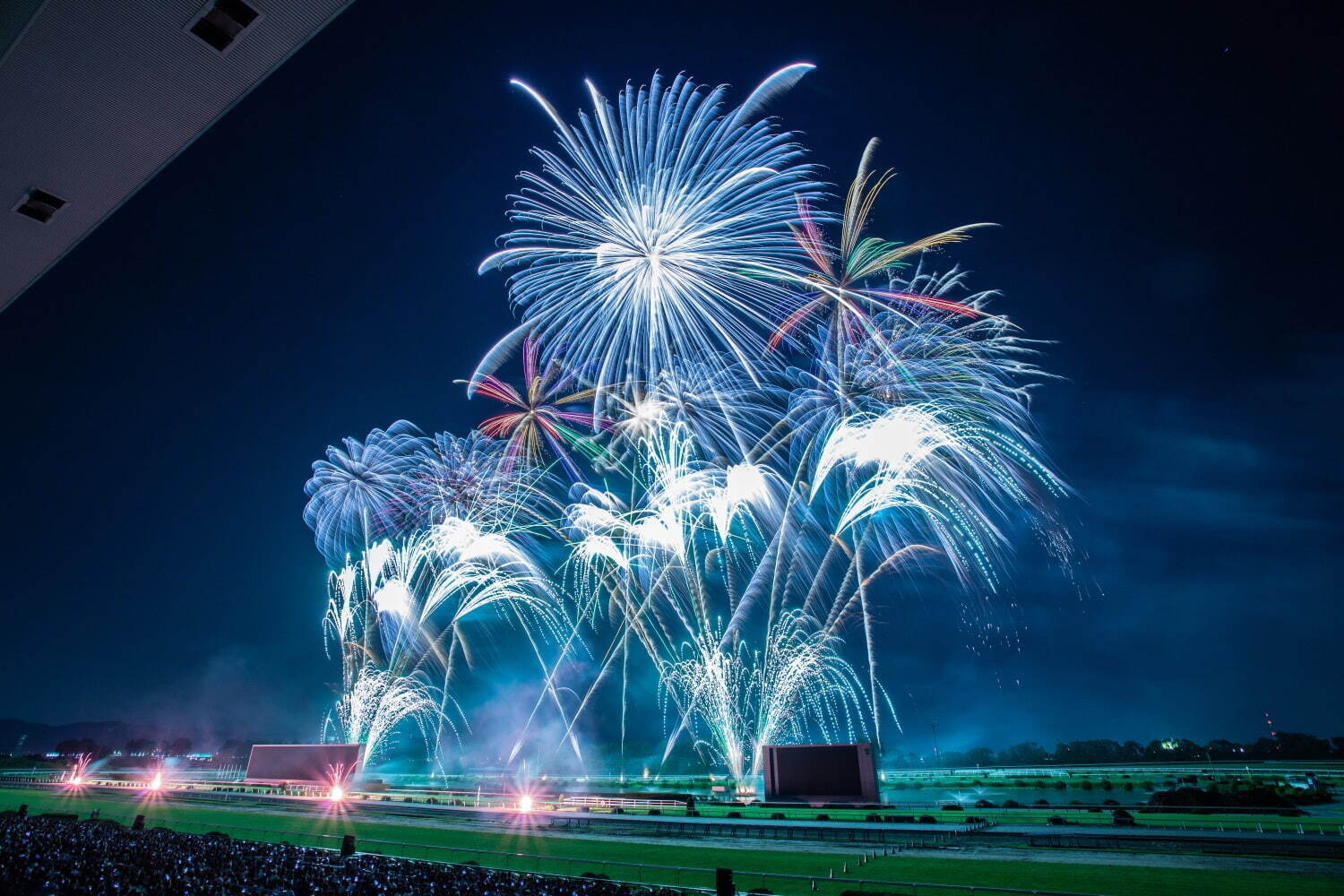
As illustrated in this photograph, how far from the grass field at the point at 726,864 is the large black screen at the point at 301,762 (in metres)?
16.3

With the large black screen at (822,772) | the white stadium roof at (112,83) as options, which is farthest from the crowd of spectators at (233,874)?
the large black screen at (822,772)

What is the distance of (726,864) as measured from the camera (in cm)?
2342

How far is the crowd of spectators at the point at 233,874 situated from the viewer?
16547 mm

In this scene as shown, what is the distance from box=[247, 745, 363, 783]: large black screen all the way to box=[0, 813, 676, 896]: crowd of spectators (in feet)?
101

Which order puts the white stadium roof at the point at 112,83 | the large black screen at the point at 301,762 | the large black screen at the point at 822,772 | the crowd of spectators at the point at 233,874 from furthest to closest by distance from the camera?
the large black screen at the point at 301,762 → the large black screen at the point at 822,772 → the crowd of spectators at the point at 233,874 → the white stadium roof at the point at 112,83

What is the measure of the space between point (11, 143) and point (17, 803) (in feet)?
202

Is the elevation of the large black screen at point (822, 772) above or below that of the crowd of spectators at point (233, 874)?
above

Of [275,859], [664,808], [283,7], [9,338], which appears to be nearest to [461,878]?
[275,859]

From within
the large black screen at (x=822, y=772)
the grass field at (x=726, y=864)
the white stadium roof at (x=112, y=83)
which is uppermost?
the white stadium roof at (x=112, y=83)

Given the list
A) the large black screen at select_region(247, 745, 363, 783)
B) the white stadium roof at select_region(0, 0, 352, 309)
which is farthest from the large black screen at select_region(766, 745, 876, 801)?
the large black screen at select_region(247, 745, 363, 783)

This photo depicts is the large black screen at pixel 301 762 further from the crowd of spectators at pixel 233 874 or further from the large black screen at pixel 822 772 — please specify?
the large black screen at pixel 822 772

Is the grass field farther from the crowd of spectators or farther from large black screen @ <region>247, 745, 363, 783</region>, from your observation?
large black screen @ <region>247, 745, 363, 783</region>

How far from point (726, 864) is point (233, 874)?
15.2 m

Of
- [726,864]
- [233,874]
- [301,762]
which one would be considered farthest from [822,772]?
[301,762]
